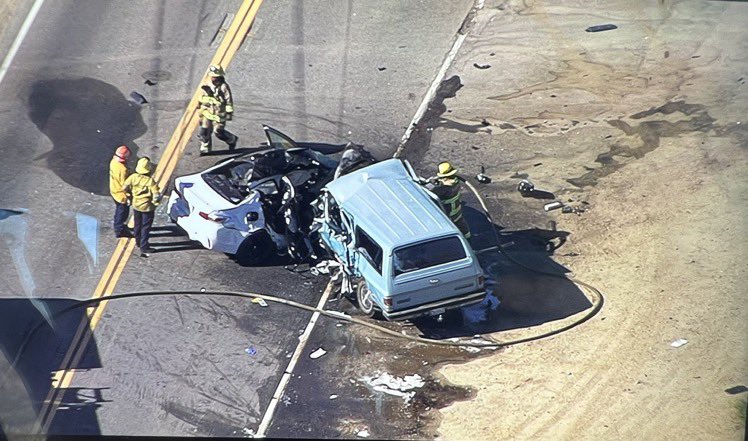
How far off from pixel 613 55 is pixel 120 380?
12519 millimetres

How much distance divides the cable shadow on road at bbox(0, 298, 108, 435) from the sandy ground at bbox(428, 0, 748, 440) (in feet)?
17.5

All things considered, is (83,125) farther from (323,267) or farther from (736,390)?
(736,390)

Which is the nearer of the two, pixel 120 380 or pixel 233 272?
pixel 120 380

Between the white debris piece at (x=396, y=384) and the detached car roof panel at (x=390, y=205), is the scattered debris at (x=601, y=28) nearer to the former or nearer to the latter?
the detached car roof panel at (x=390, y=205)

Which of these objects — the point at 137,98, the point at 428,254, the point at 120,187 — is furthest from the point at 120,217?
the point at 428,254

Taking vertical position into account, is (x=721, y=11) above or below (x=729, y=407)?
above

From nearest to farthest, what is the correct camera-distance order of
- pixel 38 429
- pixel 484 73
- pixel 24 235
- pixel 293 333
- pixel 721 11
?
pixel 38 429, pixel 293 333, pixel 24 235, pixel 484 73, pixel 721 11

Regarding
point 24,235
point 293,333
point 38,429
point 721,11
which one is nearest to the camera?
point 38,429

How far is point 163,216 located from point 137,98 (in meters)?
3.76

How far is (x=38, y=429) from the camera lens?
1666 centimetres

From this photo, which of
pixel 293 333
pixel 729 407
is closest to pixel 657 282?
pixel 729 407

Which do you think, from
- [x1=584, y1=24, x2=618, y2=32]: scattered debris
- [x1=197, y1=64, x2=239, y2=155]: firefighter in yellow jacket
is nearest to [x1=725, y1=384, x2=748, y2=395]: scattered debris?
[x1=197, y1=64, x2=239, y2=155]: firefighter in yellow jacket

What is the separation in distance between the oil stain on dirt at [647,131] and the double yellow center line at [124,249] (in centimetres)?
726

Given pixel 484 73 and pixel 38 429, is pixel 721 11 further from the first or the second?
pixel 38 429
